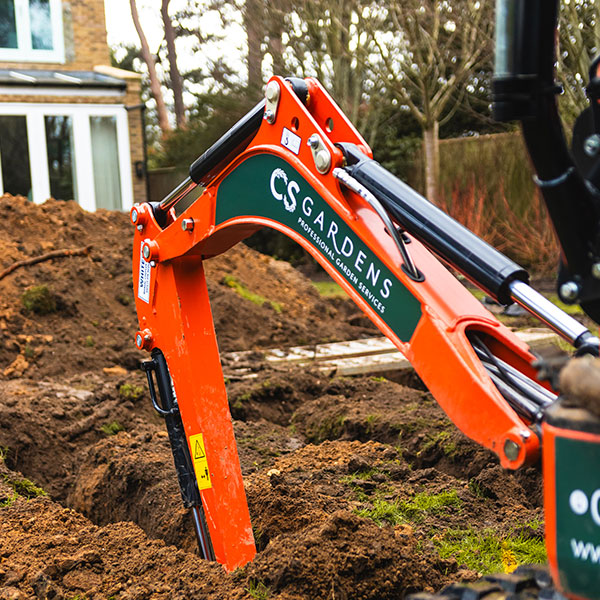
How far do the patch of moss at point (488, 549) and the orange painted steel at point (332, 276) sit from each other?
920 millimetres

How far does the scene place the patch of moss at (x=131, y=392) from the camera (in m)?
6.00

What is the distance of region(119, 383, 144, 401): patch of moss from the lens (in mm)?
6000

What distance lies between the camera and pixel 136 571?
3170mm

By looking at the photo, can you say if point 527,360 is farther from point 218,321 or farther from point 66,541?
point 218,321

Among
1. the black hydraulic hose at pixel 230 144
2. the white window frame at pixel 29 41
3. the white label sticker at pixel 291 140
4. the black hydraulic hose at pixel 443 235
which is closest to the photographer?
the black hydraulic hose at pixel 443 235

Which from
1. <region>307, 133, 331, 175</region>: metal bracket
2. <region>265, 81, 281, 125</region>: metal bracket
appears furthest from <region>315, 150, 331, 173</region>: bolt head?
<region>265, 81, 281, 125</region>: metal bracket

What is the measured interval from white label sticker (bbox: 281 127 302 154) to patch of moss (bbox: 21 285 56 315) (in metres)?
6.69

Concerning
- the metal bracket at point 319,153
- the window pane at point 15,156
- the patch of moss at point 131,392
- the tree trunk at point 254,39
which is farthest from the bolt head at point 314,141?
→ the window pane at point 15,156

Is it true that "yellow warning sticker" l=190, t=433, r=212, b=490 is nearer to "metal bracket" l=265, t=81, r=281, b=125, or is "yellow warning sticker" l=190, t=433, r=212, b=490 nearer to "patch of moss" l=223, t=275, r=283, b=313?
"metal bracket" l=265, t=81, r=281, b=125

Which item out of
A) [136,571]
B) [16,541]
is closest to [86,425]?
[16,541]

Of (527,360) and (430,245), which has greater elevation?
(430,245)

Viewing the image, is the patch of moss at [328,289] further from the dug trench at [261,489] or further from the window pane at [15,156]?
the window pane at [15,156]

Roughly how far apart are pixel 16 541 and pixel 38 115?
1416 cm

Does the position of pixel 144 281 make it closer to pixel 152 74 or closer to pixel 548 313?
pixel 548 313
